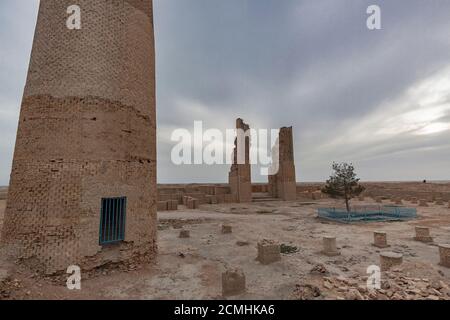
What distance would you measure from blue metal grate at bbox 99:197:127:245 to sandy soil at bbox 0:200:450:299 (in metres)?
1.05

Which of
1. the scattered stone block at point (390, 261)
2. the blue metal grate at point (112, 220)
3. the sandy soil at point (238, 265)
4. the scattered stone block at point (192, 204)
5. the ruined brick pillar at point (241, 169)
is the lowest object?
the sandy soil at point (238, 265)

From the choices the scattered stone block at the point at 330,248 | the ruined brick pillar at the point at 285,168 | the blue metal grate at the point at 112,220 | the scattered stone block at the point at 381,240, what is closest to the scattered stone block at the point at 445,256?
the scattered stone block at the point at 381,240

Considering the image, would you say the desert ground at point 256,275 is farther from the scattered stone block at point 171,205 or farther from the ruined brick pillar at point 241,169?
the ruined brick pillar at point 241,169

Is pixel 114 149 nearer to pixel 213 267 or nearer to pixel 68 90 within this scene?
pixel 68 90

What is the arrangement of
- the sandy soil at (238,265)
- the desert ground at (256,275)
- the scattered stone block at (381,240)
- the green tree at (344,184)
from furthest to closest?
the green tree at (344,184) → the scattered stone block at (381,240) → the sandy soil at (238,265) → the desert ground at (256,275)

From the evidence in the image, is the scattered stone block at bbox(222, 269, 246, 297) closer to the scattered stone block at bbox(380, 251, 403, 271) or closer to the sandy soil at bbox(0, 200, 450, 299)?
the sandy soil at bbox(0, 200, 450, 299)

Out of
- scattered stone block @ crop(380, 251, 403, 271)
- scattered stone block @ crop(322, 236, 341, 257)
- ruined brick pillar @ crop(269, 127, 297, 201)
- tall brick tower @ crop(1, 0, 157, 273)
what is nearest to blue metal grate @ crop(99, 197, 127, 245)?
tall brick tower @ crop(1, 0, 157, 273)

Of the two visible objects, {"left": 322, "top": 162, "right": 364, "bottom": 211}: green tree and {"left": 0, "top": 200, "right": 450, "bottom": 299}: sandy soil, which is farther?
{"left": 322, "top": 162, "right": 364, "bottom": 211}: green tree

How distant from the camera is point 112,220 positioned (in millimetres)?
8648

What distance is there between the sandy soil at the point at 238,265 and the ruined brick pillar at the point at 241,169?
20.1 metres

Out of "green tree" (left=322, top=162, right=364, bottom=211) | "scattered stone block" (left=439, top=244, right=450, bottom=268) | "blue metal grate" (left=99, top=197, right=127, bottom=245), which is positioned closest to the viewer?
"blue metal grate" (left=99, top=197, right=127, bottom=245)

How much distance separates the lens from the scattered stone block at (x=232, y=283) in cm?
692

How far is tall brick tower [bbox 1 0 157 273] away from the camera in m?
7.87
